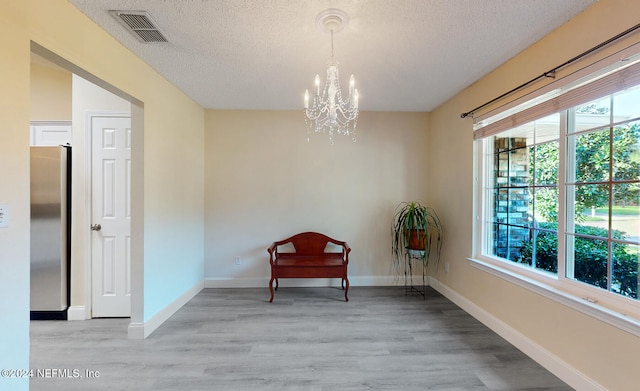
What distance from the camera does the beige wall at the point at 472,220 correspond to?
1.54 metres

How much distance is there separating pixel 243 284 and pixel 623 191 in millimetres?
3799

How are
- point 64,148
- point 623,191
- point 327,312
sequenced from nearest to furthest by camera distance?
point 623,191 < point 64,148 < point 327,312

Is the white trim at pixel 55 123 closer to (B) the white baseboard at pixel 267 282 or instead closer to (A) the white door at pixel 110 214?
(A) the white door at pixel 110 214

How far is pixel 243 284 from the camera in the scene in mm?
3768

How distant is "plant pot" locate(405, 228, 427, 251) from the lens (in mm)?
3334

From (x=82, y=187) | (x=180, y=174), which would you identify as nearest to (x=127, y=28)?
(x=180, y=174)

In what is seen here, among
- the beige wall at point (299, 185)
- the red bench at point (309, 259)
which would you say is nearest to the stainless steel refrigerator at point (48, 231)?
the beige wall at point (299, 185)

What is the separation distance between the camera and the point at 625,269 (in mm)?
1587

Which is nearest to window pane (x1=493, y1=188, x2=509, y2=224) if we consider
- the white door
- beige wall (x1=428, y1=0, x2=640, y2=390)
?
beige wall (x1=428, y1=0, x2=640, y2=390)

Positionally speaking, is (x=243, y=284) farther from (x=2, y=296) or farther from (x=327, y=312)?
(x=2, y=296)

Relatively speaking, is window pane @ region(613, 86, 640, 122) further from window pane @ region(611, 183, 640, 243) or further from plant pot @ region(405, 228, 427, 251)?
plant pot @ region(405, 228, 427, 251)

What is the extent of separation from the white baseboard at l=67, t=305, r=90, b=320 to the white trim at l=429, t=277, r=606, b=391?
4.02 m

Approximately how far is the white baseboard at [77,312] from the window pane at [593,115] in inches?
181

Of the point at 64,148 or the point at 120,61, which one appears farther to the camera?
the point at 64,148
